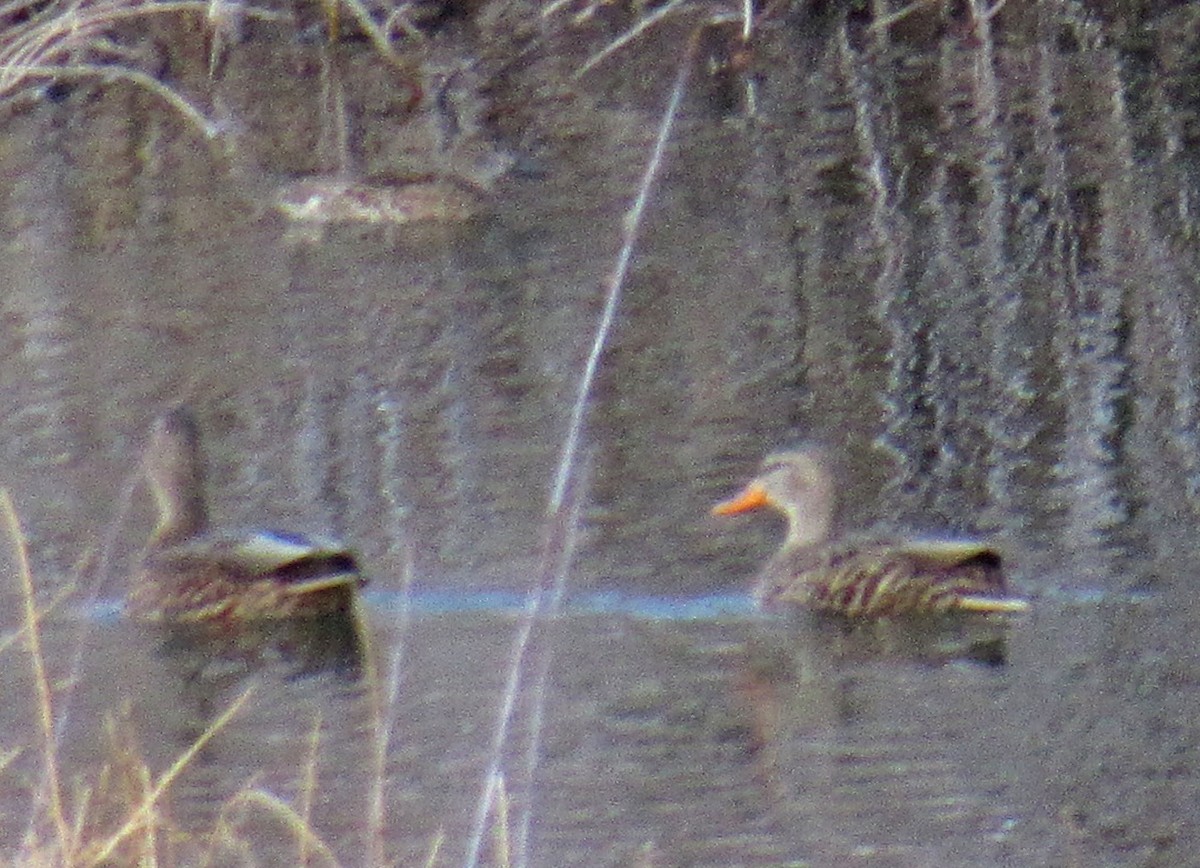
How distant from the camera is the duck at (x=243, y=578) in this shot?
28.5 ft

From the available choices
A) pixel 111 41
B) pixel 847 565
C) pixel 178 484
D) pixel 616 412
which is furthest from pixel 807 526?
pixel 111 41

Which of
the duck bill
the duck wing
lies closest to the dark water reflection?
the duck wing

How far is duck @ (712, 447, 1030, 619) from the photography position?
8.35 meters

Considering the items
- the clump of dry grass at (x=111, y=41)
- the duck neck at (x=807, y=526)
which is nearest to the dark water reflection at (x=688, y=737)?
the duck neck at (x=807, y=526)

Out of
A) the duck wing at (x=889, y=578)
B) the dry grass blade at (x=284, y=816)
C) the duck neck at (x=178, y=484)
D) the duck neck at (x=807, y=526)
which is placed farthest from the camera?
the duck neck at (x=178, y=484)

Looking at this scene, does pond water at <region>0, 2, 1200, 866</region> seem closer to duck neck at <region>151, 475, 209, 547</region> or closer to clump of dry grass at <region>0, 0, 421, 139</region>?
clump of dry grass at <region>0, 0, 421, 139</region>

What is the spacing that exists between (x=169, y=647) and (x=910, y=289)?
15.7 ft

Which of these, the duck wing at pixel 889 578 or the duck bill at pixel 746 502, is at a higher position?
the duck bill at pixel 746 502

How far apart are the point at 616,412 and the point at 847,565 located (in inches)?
83.0

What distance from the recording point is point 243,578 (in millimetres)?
8883

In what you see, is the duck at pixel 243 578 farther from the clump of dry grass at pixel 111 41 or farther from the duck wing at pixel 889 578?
the clump of dry grass at pixel 111 41

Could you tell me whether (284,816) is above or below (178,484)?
below

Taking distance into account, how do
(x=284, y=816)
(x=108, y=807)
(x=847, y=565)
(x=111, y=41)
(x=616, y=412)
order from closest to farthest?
(x=284, y=816)
(x=108, y=807)
(x=847, y=565)
(x=616, y=412)
(x=111, y=41)

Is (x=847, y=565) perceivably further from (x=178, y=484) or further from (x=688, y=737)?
(x=178, y=484)
